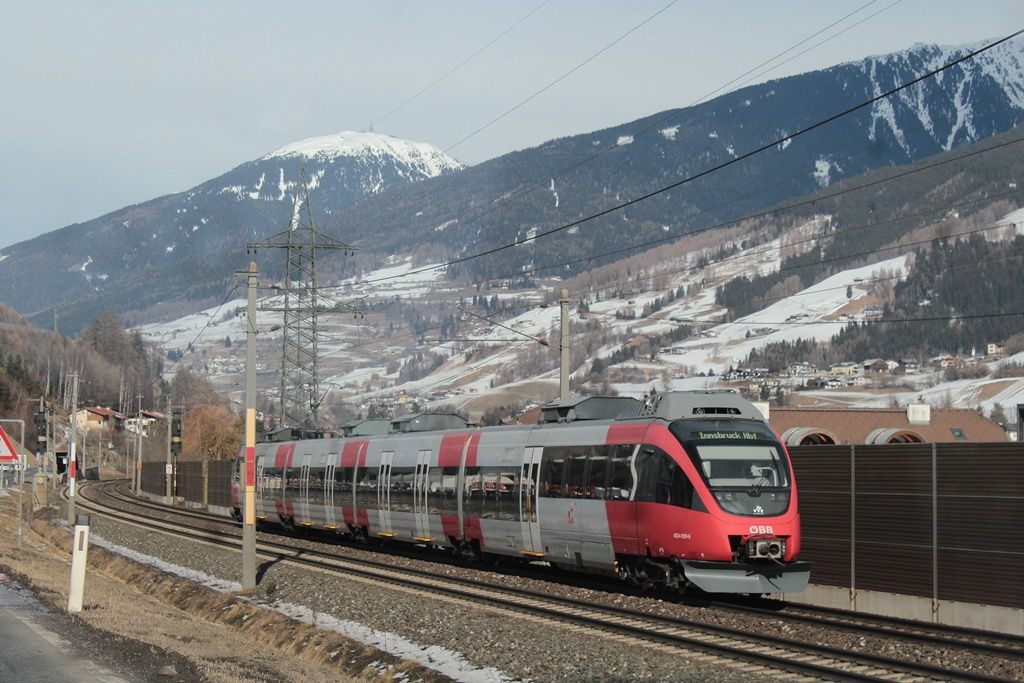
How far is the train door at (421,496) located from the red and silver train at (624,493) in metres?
0.05

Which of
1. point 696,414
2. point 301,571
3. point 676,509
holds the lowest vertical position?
point 301,571

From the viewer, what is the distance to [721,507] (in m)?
18.6

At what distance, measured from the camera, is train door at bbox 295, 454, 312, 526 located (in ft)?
126

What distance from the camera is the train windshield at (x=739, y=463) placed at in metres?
18.8

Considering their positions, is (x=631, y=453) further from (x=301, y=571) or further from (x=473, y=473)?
(x=301, y=571)

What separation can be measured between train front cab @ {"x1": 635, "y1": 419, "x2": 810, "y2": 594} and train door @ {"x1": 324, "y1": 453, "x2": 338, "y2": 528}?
58.8 ft

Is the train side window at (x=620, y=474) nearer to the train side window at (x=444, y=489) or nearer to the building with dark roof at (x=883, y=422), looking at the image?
the train side window at (x=444, y=489)

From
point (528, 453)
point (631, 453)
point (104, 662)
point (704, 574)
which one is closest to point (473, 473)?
point (528, 453)

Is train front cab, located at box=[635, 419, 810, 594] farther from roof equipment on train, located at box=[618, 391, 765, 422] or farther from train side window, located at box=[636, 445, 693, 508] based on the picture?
roof equipment on train, located at box=[618, 391, 765, 422]

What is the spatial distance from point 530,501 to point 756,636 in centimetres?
882

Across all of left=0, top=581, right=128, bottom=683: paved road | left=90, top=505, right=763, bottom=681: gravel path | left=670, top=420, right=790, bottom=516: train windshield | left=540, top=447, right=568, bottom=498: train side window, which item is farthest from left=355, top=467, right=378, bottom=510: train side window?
left=0, top=581, right=128, bottom=683: paved road

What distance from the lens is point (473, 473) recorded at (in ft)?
87.9

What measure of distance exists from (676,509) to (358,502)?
16.8 metres

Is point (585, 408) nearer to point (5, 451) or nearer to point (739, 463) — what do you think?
point (739, 463)
